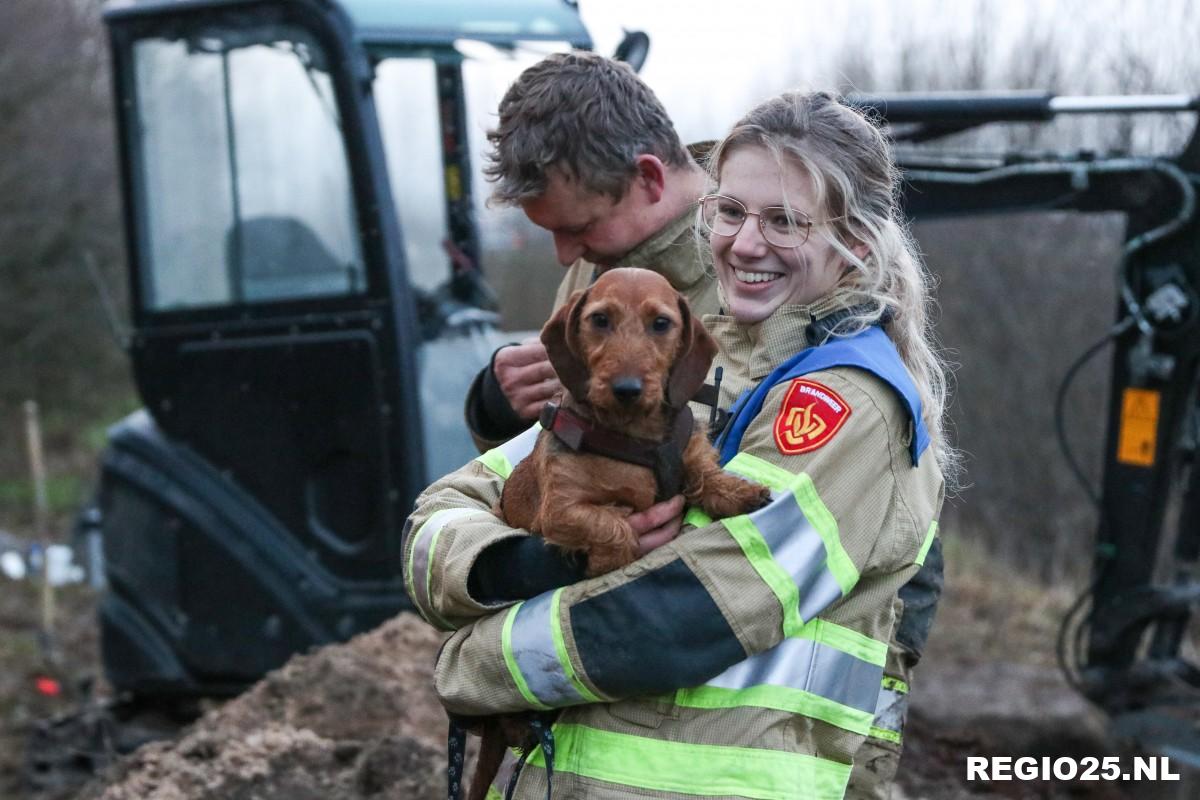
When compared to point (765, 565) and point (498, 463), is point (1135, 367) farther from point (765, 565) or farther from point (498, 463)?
point (765, 565)

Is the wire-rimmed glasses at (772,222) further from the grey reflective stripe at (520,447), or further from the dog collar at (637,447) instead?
the grey reflective stripe at (520,447)

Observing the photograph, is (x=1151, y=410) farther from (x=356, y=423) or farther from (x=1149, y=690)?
(x=356, y=423)

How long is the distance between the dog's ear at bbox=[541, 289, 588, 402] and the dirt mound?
6.45 feet

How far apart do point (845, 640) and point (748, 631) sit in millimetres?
199

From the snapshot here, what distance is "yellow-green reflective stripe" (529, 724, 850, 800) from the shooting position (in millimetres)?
2055

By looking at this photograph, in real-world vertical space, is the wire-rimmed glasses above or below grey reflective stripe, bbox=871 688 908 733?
above

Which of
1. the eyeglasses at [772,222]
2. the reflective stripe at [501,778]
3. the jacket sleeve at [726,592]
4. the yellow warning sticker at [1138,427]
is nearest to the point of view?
the jacket sleeve at [726,592]

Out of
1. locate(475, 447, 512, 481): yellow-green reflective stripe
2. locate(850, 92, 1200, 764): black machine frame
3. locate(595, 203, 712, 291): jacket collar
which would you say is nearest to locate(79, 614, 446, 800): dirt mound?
locate(475, 447, 512, 481): yellow-green reflective stripe

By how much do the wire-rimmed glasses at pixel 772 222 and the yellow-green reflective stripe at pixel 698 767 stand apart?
809 millimetres

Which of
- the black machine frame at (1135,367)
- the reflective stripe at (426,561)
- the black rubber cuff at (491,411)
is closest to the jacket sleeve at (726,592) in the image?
the reflective stripe at (426,561)

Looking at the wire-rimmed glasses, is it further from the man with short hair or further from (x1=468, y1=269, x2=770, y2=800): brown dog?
the man with short hair

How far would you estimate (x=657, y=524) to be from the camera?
219 centimetres

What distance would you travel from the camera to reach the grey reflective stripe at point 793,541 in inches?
80.7

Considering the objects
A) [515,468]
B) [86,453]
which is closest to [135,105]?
[515,468]
